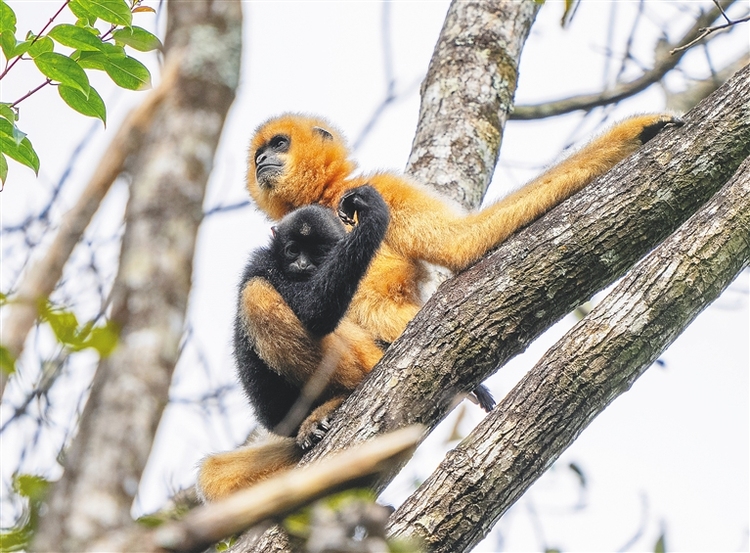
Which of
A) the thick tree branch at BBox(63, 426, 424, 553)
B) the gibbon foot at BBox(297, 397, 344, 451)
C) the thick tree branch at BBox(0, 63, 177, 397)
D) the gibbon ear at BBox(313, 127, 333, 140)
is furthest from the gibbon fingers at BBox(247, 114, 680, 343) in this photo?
the thick tree branch at BBox(0, 63, 177, 397)

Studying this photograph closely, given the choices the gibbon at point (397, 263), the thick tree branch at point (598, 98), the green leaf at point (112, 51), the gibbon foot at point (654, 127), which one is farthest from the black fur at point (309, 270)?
the thick tree branch at point (598, 98)

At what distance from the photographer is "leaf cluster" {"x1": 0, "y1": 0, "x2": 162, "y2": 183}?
4055 millimetres

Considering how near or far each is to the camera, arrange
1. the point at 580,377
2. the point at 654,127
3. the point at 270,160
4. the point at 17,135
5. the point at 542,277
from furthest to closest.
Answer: the point at 270,160, the point at 654,127, the point at 542,277, the point at 580,377, the point at 17,135

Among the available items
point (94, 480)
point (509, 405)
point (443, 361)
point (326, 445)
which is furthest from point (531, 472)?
point (94, 480)

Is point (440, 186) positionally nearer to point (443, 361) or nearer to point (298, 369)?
point (298, 369)

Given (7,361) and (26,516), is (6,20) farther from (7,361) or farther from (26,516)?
(26,516)

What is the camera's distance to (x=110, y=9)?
411 centimetres

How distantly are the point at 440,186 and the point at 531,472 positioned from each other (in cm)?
338

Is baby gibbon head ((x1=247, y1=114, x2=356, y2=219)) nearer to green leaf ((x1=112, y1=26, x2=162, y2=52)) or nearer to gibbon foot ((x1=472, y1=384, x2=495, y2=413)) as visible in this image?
gibbon foot ((x1=472, y1=384, x2=495, y2=413))

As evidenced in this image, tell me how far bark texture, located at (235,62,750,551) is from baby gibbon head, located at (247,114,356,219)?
2.69 meters

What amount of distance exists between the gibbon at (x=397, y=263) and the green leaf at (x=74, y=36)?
2.36 meters

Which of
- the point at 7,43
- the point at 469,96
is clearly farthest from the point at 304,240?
the point at 7,43

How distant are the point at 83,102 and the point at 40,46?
0.32 meters

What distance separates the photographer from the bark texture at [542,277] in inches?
187
